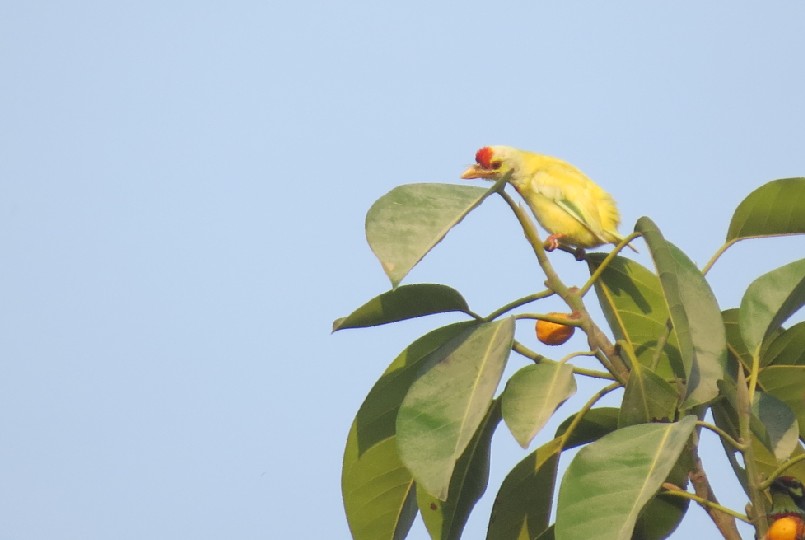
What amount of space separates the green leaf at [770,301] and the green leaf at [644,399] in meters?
0.28

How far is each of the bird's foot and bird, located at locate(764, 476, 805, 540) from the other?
1448mm

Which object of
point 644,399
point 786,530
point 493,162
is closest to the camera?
point 786,530

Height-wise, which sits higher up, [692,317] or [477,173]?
[477,173]

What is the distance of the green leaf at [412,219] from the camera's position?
1904 millimetres

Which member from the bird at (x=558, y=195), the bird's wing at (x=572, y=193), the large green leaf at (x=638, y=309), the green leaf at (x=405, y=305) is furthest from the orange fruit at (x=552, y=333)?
the bird's wing at (x=572, y=193)

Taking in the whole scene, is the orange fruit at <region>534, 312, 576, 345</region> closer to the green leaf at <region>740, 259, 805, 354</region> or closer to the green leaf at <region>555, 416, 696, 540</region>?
the green leaf at <region>740, 259, 805, 354</region>

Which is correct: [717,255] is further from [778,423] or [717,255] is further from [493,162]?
[493,162]

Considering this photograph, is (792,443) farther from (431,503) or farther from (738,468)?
(431,503)

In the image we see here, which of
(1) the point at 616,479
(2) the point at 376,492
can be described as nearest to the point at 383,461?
(2) the point at 376,492

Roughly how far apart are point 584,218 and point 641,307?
53.0 inches

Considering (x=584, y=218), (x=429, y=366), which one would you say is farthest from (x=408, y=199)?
(x=584, y=218)

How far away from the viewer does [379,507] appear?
8.28 feet

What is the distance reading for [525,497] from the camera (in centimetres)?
248

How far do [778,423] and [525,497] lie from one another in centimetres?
57
